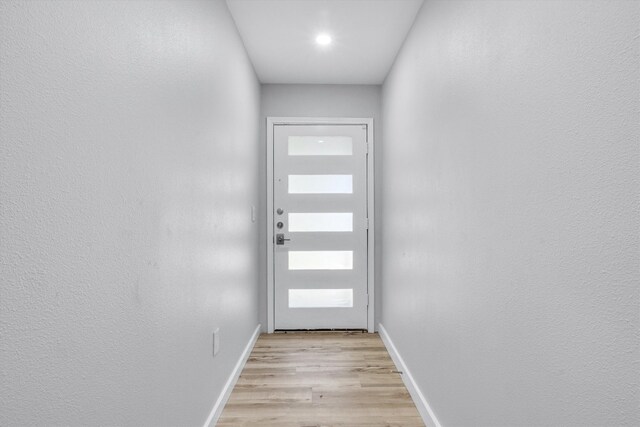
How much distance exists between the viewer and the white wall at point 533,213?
759 millimetres

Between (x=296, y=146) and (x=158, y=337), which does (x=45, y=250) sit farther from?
(x=296, y=146)

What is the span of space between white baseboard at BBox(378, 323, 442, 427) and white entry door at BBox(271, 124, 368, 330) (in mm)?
625

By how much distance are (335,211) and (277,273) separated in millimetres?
814

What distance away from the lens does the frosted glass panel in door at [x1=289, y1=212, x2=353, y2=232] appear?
349cm

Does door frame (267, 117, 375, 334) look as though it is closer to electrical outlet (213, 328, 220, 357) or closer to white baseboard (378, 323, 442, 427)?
white baseboard (378, 323, 442, 427)

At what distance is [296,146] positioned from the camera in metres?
3.52

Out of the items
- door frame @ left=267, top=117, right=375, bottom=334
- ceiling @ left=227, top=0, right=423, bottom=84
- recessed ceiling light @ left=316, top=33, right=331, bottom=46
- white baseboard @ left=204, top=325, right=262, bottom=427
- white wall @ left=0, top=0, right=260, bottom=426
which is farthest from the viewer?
door frame @ left=267, top=117, right=375, bottom=334

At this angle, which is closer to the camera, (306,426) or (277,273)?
(306,426)

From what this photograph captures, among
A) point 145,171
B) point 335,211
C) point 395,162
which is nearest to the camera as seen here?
point 145,171

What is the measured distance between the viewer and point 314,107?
3504 mm

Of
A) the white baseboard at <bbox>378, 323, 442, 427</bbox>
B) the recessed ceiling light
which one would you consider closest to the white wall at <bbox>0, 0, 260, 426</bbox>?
the recessed ceiling light

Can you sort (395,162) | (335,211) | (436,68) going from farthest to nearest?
(335,211) → (395,162) → (436,68)

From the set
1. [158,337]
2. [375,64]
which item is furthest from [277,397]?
[375,64]

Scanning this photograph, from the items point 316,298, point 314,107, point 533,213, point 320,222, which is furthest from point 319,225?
point 533,213
